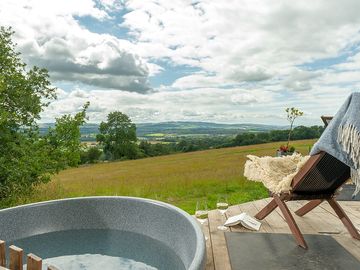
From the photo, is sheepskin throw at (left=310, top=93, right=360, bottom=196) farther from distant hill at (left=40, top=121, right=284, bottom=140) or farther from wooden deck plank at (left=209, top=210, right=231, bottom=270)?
distant hill at (left=40, top=121, right=284, bottom=140)

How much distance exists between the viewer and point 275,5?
6.34m

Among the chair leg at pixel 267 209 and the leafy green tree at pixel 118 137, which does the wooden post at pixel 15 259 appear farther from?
the leafy green tree at pixel 118 137

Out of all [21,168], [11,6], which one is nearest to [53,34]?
[11,6]

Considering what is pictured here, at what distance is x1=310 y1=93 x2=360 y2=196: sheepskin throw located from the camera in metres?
2.31

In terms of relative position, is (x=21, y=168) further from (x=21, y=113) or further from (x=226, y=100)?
(x=226, y=100)

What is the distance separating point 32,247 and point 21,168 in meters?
3.33

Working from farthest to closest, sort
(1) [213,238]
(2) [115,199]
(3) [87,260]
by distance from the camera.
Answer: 1. (2) [115,199]
2. (3) [87,260]
3. (1) [213,238]

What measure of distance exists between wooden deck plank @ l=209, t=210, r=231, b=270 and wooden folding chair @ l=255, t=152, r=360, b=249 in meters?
0.56

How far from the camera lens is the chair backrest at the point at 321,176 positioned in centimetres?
263

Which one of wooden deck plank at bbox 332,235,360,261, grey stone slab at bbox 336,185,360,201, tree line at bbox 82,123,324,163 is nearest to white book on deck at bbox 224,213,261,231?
wooden deck plank at bbox 332,235,360,261

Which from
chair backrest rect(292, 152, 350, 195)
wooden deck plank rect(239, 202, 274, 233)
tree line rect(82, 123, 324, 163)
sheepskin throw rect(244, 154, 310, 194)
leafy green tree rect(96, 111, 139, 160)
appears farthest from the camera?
leafy green tree rect(96, 111, 139, 160)

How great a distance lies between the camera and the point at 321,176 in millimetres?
2777

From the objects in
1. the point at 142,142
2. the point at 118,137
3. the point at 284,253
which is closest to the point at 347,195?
the point at 284,253

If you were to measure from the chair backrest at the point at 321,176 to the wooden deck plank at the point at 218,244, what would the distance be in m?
0.75
